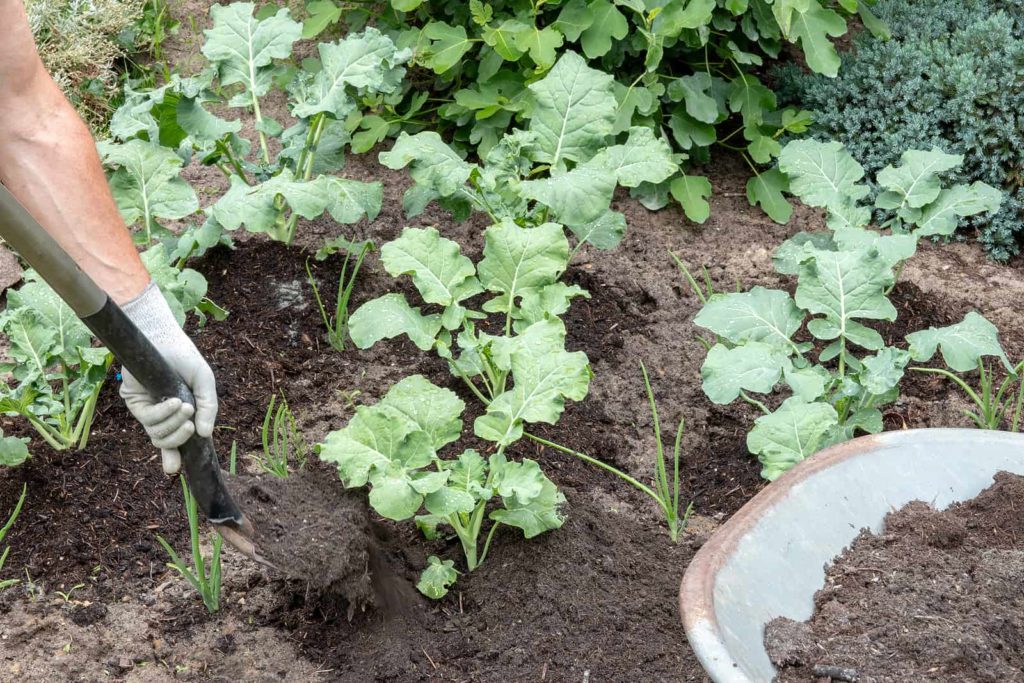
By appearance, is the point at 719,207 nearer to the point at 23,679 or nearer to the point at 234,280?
the point at 234,280

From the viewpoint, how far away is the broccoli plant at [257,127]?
3.18m

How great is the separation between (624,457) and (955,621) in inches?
49.6

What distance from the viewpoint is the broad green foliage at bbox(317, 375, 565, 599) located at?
2422mm

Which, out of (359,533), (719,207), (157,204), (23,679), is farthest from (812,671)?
(719,207)

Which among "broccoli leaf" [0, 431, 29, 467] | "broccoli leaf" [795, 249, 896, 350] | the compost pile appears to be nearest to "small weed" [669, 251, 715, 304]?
"broccoli leaf" [795, 249, 896, 350]

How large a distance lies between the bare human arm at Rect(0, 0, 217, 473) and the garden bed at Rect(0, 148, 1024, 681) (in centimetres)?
54

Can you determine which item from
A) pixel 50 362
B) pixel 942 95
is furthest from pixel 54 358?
pixel 942 95

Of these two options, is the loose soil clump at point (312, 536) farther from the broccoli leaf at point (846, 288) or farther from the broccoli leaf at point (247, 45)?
the broccoli leaf at point (247, 45)

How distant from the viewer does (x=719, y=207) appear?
4.19 metres

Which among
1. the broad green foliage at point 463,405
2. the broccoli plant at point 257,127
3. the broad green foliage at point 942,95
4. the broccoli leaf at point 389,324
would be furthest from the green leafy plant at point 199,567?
the broad green foliage at point 942,95

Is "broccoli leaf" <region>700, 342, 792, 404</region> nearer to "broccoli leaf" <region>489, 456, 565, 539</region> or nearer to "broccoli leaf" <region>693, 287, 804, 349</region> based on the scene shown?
"broccoli leaf" <region>693, 287, 804, 349</region>

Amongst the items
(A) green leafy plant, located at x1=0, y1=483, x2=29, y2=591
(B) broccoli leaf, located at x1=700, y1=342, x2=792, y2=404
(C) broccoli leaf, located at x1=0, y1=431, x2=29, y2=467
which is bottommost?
(B) broccoli leaf, located at x1=700, y1=342, x2=792, y2=404

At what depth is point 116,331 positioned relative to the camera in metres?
1.90

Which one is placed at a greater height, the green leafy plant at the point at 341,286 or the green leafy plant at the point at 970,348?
the green leafy plant at the point at 341,286
